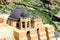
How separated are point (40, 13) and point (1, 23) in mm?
24100

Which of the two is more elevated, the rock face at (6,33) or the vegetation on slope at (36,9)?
the rock face at (6,33)

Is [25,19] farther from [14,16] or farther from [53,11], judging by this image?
[53,11]

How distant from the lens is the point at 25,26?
2289 cm

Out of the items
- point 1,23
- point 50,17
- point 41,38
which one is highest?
point 1,23

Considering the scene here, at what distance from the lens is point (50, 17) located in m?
46.9

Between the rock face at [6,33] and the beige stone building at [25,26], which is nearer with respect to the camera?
the rock face at [6,33]

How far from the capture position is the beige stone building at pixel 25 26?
22434mm

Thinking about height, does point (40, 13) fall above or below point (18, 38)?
below

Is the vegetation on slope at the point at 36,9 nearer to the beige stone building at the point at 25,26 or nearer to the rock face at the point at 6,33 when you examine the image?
the beige stone building at the point at 25,26

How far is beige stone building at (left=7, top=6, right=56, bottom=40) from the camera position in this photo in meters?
22.4

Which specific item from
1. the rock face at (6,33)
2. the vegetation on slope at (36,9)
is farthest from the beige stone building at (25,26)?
the vegetation on slope at (36,9)

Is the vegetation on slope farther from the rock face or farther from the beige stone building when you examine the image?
the rock face

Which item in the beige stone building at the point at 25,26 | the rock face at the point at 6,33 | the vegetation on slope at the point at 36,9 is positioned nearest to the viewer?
the rock face at the point at 6,33

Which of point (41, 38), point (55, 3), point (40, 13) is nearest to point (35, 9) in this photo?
point (40, 13)
